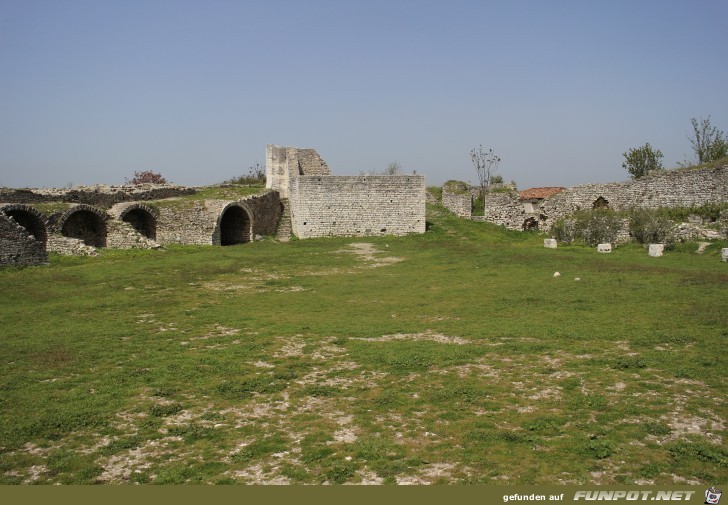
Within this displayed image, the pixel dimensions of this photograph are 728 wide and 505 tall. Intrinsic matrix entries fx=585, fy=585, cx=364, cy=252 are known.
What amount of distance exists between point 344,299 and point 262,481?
371 inches

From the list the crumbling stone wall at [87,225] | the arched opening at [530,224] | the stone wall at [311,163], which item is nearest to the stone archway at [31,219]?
the crumbling stone wall at [87,225]

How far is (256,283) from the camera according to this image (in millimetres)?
17438

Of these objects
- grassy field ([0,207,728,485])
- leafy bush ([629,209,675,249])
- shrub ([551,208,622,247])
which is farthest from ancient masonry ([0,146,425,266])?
leafy bush ([629,209,675,249])

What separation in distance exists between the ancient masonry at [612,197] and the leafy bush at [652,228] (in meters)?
3.66

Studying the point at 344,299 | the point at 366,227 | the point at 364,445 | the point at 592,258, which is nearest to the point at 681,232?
the point at 592,258

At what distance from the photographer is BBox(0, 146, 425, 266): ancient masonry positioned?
84.2 feet

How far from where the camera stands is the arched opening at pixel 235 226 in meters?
31.3

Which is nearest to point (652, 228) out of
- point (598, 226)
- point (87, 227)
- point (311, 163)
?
point (598, 226)

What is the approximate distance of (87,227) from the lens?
27.2m

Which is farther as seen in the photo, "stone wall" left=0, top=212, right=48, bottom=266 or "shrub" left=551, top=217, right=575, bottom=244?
"shrub" left=551, top=217, right=575, bottom=244

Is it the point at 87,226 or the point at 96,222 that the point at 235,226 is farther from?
the point at 87,226

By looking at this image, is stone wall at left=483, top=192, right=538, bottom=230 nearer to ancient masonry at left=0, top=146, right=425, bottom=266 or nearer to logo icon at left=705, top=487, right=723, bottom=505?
ancient masonry at left=0, top=146, right=425, bottom=266

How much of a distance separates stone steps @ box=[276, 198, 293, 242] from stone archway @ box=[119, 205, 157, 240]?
21.1 ft

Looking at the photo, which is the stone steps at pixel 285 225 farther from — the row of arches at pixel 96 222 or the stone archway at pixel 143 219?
the stone archway at pixel 143 219
